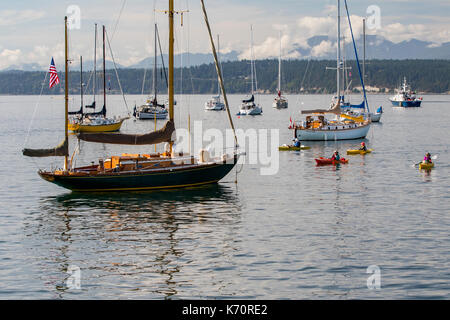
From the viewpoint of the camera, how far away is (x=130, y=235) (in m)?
31.3

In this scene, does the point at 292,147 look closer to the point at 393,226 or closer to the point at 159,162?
the point at 159,162

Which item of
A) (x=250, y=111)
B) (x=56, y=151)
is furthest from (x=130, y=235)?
(x=250, y=111)

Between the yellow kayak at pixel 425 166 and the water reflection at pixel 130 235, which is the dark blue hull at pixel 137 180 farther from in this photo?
the yellow kayak at pixel 425 166

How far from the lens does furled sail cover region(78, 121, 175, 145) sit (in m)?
42.1

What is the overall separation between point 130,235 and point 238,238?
5415mm

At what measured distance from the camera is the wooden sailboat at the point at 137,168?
135ft

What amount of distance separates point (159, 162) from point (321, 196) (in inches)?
A: 436

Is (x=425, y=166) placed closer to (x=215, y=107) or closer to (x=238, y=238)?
(x=238, y=238)

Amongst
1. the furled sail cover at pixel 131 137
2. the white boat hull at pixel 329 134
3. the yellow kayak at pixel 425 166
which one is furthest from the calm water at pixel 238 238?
the white boat hull at pixel 329 134

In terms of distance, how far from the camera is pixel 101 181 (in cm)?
4138

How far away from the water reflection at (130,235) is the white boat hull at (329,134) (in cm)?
3657

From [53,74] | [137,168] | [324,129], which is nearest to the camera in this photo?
[137,168]

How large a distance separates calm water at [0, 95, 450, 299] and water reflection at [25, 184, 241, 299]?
69 mm
